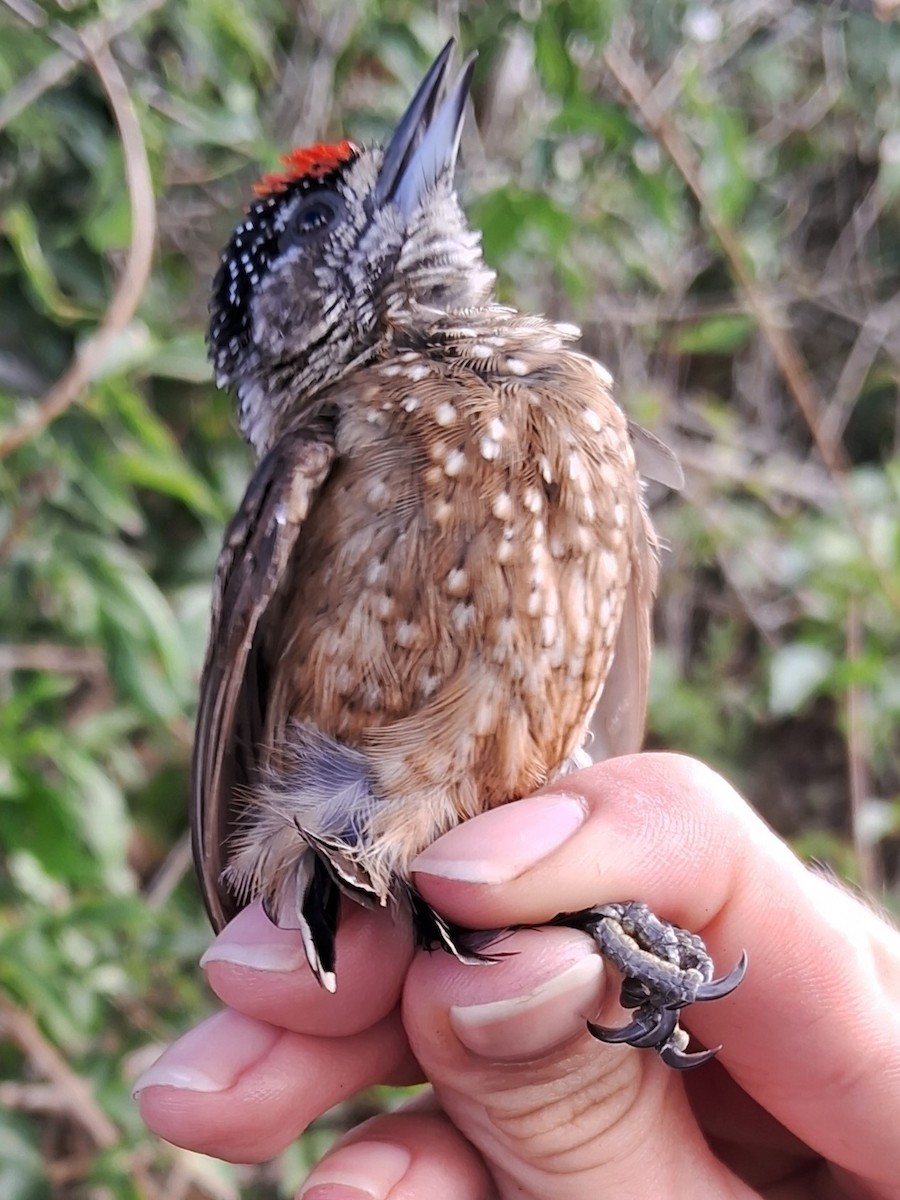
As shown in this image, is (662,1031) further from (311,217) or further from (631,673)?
(311,217)

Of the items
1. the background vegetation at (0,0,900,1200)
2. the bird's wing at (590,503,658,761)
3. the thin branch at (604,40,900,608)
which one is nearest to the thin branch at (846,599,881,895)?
the background vegetation at (0,0,900,1200)

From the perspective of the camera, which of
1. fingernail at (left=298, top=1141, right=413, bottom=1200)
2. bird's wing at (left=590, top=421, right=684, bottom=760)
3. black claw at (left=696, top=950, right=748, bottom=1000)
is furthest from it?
bird's wing at (left=590, top=421, right=684, bottom=760)

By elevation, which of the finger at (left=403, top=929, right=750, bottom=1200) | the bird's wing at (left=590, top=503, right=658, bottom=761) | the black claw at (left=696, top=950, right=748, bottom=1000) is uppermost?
the bird's wing at (left=590, top=503, right=658, bottom=761)

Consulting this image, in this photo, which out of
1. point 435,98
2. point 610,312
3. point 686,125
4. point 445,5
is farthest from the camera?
point 610,312

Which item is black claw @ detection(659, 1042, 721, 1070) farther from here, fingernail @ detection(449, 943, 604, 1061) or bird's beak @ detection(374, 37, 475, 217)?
bird's beak @ detection(374, 37, 475, 217)

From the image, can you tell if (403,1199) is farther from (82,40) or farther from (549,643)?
(82,40)

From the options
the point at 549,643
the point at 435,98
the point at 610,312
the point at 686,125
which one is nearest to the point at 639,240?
the point at 686,125

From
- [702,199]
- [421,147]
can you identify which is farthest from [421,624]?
[702,199]
